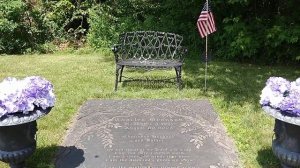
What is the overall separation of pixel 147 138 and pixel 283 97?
180 cm

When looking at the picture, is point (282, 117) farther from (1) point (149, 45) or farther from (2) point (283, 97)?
(1) point (149, 45)

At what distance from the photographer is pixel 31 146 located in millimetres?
4203

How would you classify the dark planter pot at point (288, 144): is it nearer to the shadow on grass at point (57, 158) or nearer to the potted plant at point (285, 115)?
the potted plant at point (285, 115)

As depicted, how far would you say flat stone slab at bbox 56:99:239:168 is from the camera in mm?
4621

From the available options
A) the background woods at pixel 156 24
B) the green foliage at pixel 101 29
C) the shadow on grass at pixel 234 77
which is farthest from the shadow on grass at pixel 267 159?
the green foliage at pixel 101 29

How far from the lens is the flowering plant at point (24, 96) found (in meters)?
3.90

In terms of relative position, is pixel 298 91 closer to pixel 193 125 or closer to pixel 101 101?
pixel 193 125

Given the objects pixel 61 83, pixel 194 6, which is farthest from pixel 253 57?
pixel 61 83

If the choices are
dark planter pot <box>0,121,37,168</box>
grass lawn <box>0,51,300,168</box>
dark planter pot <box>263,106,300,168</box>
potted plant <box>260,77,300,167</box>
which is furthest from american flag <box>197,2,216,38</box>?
dark planter pot <box>0,121,37,168</box>

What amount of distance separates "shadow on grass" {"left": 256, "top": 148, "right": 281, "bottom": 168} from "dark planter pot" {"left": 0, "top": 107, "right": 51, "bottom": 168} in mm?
2376

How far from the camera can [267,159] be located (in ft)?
15.5

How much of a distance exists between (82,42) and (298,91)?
9.11 meters

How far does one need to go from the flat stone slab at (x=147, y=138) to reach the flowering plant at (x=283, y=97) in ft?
2.99

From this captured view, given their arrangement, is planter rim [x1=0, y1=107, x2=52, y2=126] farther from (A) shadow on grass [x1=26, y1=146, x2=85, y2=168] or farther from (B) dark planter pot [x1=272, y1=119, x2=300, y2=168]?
(B) dark planter pot [x1=272, y1=119, x2=300, y2=168]
